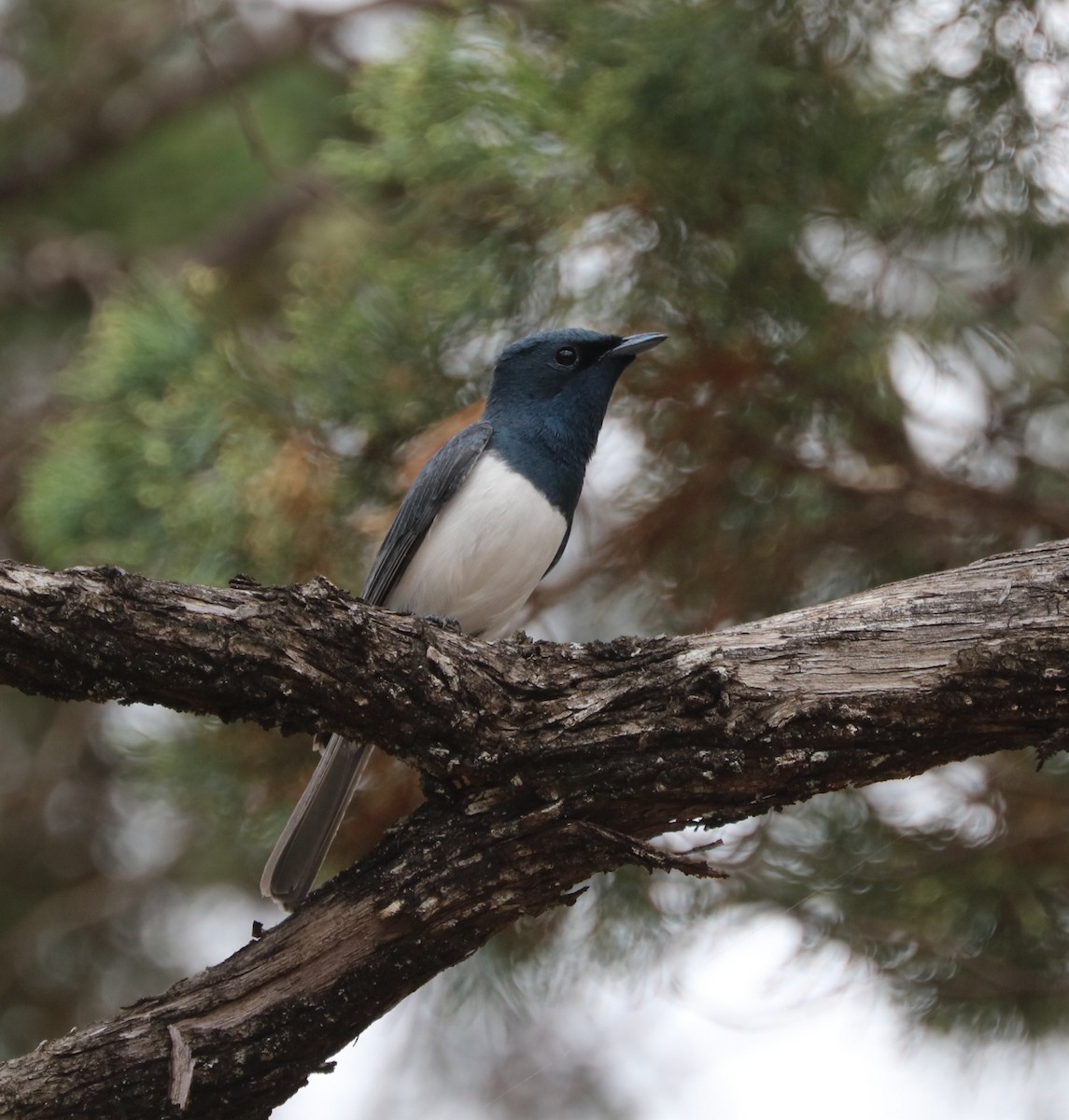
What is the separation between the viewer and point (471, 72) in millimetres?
4281

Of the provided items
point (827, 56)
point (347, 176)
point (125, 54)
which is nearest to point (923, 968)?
point (827, 56)

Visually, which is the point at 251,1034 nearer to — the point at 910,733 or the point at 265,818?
the point at 910,733

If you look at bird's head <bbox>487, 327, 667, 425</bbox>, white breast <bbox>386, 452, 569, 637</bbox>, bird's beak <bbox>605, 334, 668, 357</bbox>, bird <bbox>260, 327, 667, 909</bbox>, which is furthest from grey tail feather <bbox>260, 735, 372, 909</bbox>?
bird's beak <bbox>605, 334, 668, 357</bbox>

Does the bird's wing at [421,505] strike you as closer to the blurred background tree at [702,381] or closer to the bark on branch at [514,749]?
the blurred background tree at [702,381]

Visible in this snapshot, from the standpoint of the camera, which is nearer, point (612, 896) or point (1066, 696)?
point (1066, 696)

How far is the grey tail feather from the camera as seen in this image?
3.30 meters

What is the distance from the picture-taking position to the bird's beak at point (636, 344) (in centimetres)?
387

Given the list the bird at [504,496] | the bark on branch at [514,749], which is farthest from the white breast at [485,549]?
the bark on branch at [514,749]

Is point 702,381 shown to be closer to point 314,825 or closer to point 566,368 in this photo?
point 566,368

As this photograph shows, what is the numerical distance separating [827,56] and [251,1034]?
327cm

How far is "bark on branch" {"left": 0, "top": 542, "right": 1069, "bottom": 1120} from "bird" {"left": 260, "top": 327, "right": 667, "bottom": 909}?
103cm

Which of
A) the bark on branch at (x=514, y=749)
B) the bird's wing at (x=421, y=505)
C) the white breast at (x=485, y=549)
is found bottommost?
the bark on branch at (x=514, y=749)

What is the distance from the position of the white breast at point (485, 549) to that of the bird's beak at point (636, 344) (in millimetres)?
438

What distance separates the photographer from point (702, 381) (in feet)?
13.8
